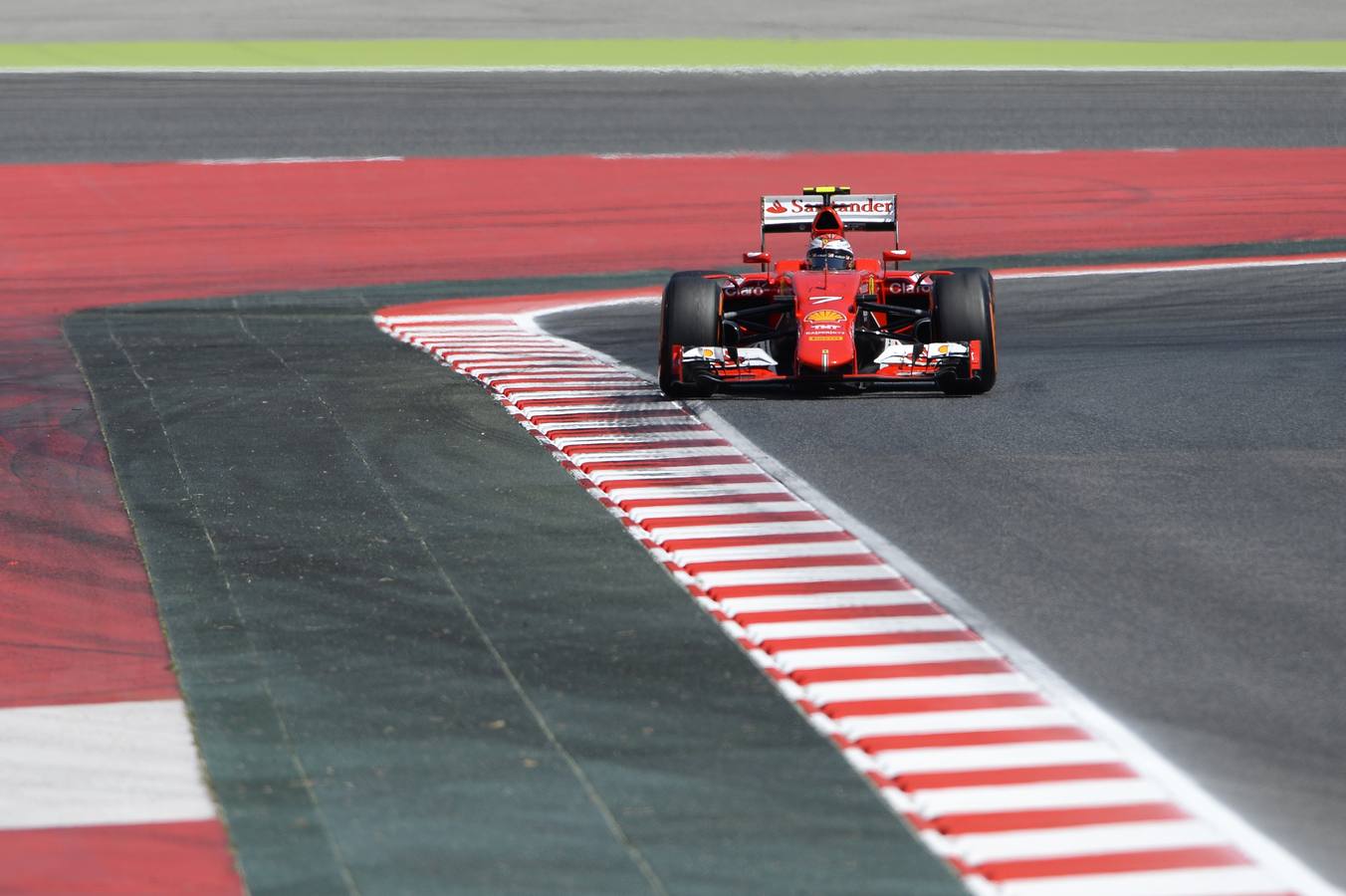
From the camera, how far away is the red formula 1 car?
15.0m

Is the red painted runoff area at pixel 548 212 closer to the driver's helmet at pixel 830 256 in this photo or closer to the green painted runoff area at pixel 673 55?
the driver's helmet at pixel 830 256

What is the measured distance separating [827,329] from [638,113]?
21099mm

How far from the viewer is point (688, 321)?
50.6ft

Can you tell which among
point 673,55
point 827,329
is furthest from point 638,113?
point 827,329

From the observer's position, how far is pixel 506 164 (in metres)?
31.4

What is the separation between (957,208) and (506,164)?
7.27m

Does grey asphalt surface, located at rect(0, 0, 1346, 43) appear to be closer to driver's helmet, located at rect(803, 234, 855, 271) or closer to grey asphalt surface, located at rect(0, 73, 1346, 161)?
grey asphalt surface, located at rect(0, 73, 1346, 161)

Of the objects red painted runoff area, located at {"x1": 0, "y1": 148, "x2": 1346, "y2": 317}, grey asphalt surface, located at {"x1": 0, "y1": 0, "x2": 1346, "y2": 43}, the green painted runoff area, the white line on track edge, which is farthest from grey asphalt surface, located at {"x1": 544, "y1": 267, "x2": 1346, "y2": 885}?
grey asphalt surface, located at {"x1": 0, "y1": 0, "x2": 1346, "y2": 43}

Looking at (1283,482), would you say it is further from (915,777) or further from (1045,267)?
(1045,267)

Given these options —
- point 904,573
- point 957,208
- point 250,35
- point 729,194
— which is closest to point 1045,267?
point 957,208

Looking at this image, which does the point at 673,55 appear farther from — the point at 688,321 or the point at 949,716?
the point at 949,716

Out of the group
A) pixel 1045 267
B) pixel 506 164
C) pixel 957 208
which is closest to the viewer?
pixel 1045 267

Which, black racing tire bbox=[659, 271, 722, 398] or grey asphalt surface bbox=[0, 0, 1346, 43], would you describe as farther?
grey asphalt surface bbox=[0, 0, 1346, 43]

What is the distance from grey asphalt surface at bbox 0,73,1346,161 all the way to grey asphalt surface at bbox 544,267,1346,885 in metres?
13.6
